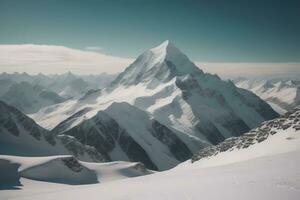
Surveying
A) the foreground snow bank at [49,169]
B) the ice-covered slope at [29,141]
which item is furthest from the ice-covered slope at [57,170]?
the ice-covered slope at [29,141]

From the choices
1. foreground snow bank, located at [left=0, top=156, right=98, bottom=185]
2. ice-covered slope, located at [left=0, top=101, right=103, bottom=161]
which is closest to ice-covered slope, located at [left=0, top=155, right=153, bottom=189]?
foreground snow bank, located at [left=0, top=156, right=98, bottom=185]

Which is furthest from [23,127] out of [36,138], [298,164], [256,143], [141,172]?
[298,164]

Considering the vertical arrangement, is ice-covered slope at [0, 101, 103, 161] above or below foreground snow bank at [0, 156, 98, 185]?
below

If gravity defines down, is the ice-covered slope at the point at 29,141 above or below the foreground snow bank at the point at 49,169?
below

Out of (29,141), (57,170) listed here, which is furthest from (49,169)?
(29,141)

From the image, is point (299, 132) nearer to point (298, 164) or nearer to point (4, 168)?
point (298, 164)

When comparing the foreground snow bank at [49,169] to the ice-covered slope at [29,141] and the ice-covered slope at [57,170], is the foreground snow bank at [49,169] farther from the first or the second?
the ice-covered slope at [29,141]

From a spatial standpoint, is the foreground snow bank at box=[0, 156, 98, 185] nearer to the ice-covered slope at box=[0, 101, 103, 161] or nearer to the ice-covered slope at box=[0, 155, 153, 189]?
the ice-covered slope at box=[0, 155, 153, 189]

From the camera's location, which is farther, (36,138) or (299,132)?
Result: (36,138)
